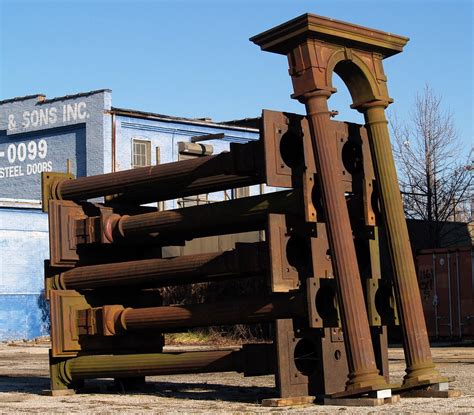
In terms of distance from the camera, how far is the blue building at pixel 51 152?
119 ft

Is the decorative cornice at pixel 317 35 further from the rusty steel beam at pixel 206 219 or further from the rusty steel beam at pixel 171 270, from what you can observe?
the rusty steel beam at pixel 171 270

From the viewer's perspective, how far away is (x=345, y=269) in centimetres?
969

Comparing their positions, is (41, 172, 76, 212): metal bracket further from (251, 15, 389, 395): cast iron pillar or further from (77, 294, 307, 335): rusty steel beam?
(251, 15, 389, 395): cast iron pillar

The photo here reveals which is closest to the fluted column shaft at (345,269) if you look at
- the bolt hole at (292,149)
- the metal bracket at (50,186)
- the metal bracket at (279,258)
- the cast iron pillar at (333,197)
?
the cast iron pillar at (333,197)

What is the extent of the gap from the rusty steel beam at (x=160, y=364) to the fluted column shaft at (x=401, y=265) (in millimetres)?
1390

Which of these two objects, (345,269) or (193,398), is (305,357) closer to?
(345,269)

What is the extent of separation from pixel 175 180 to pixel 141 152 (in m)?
29.0

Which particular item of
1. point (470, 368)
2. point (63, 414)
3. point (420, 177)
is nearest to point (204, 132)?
point (420, 177)

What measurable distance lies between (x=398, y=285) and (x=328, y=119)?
1.81 m

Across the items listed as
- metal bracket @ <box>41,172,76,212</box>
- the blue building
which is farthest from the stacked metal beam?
the blue building

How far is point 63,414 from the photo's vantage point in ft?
31.4

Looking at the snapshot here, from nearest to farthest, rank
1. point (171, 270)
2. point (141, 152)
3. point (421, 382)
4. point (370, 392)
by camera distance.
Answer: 1. point (370, 392)
2. point (421, 382)
3. point (171, 270)
4. point (141, 152)

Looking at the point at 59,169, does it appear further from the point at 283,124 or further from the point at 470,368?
the point at 283,124

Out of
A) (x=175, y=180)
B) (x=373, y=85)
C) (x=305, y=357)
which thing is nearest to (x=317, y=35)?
(x=373, y=85)
